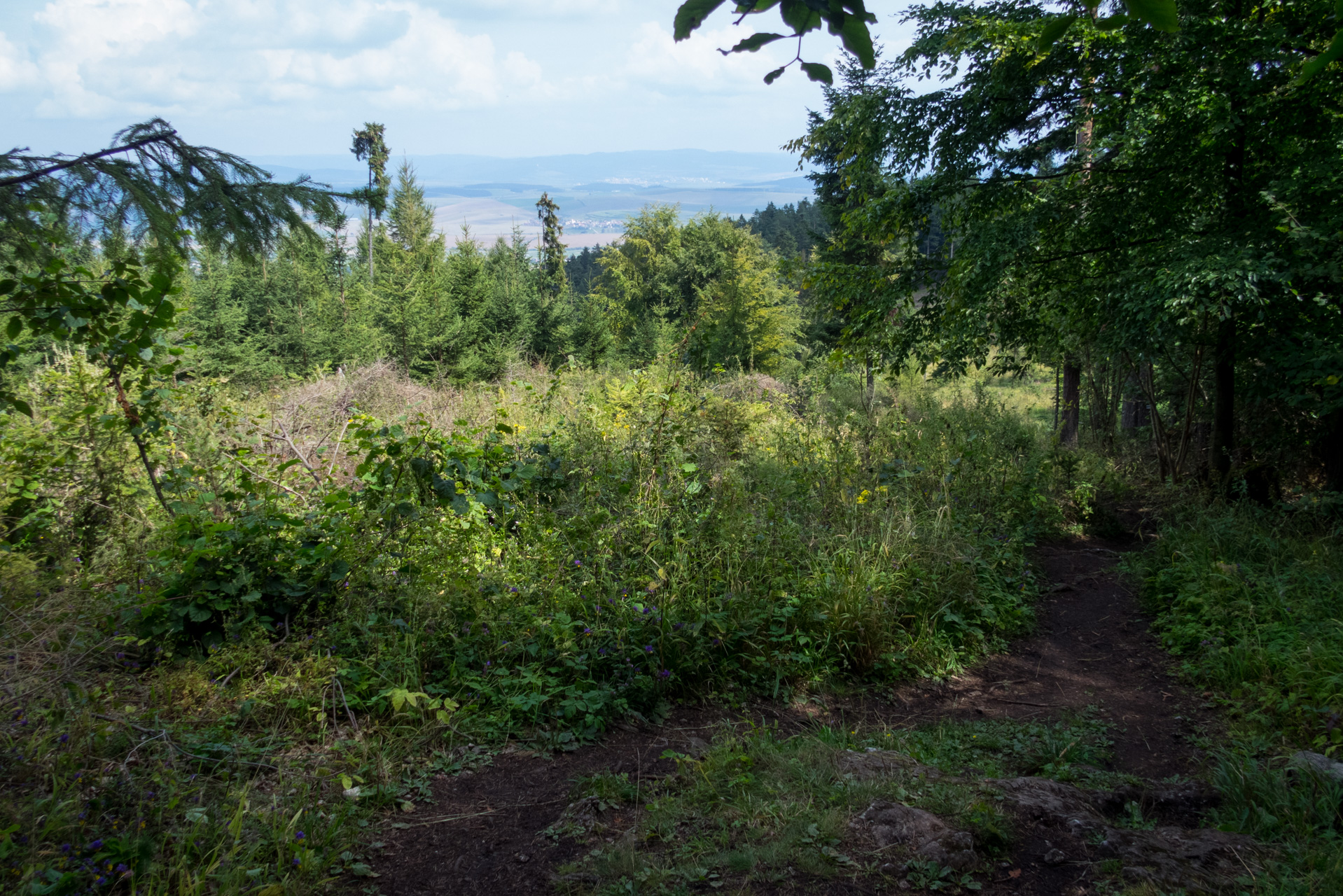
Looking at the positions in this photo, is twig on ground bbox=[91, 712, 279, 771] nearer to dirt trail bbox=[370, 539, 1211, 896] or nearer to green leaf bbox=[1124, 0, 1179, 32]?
dirt trail bbox=[370, 539, 1211, 896]

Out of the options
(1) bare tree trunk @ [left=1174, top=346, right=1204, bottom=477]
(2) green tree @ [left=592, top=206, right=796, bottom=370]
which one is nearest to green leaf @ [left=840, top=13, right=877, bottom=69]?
(1) bare tree trunk @ [left=1174, top=346, right=1204, bottom=477]

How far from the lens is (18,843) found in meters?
2.17

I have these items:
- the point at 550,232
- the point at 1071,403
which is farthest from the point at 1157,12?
the point at 550,232


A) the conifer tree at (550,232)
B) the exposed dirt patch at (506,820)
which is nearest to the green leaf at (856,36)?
the exposed dirt patch at (506,820)

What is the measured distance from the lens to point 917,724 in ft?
13.3

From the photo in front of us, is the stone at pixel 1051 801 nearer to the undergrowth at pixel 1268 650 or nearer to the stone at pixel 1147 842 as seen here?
the stone at pixel 1147 842

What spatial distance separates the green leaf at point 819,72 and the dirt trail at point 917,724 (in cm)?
252

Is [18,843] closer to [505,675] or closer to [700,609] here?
[505,675]

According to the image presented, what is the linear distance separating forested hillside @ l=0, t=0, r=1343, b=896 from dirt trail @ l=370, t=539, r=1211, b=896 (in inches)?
0.9

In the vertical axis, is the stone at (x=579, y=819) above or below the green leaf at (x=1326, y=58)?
below

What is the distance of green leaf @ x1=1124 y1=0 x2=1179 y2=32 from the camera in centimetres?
144

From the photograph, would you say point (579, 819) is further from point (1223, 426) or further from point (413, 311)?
point (413, 311)

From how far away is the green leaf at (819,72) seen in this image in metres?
1.89

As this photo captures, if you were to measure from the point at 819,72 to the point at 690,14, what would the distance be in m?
0.39
